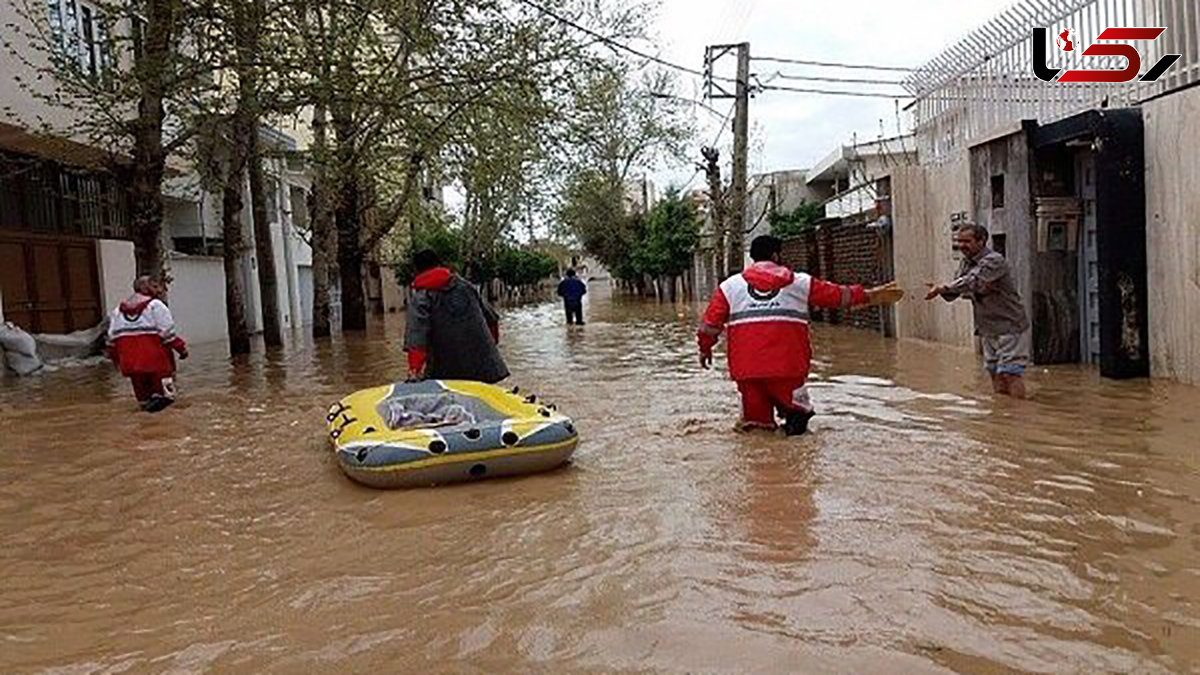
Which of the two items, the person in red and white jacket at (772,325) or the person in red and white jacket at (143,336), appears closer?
the person in red and white jacket at (772,325)

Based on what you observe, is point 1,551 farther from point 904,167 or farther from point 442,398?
point 904,167

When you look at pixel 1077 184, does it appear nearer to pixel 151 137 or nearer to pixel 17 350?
pixel 151 137

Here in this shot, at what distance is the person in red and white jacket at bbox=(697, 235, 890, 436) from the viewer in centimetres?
788

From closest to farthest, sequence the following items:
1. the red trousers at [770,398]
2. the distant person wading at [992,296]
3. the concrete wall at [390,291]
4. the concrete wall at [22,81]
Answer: the red trousers at [770,398]
the distant person wading at [992,296]
the concrete wall at [22,81]
the concrete wall at [390,291]

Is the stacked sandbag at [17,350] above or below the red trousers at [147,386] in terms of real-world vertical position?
above

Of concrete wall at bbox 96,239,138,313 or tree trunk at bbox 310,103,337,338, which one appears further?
tree trunk at bbox 310,103,337,338

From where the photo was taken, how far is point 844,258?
20.2m

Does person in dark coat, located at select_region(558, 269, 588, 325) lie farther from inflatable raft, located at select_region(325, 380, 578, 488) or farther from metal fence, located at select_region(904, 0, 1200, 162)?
inflatable raft, located at select_region(325, 380, 578, 488)

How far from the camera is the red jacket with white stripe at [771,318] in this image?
7867 millimetres

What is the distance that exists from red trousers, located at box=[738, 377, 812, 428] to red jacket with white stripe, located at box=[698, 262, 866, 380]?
0.12m

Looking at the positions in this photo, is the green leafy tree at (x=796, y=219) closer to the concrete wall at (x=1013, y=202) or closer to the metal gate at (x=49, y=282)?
the concrete wall at (x=1013, y=202)

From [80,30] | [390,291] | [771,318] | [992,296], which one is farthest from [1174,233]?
[390,291]

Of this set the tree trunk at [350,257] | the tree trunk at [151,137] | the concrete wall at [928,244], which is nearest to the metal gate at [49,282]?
the tree trunk at [151,137]

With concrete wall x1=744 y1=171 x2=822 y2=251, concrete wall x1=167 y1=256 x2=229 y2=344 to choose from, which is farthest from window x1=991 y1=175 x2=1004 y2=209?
concrete wall x1=744 y1=171 x2=822 y2=251
